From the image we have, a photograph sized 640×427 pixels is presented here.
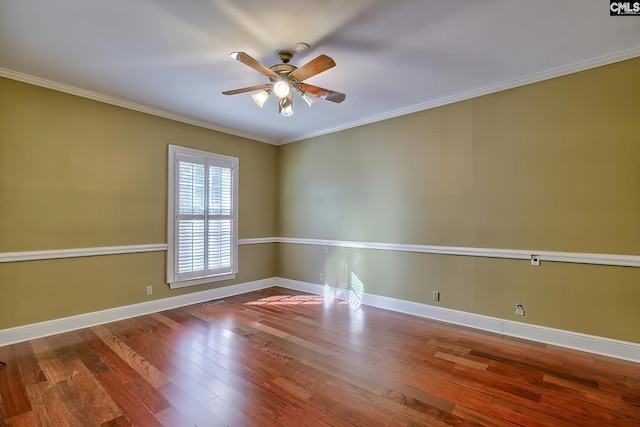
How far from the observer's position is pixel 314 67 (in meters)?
2.44

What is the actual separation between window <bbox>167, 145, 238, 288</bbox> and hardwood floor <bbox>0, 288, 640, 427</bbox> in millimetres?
1082

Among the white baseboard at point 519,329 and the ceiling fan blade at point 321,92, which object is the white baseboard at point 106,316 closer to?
the white baseboard at point 519,329

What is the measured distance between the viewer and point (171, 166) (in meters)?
4.33

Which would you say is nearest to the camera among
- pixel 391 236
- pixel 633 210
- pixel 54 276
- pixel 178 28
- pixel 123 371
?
pixel 178 28

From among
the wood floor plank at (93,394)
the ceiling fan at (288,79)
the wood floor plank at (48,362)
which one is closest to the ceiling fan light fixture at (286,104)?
the ceiling fan at (288,79)

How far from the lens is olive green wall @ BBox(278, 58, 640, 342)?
111 inches

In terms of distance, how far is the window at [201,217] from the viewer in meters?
4.36

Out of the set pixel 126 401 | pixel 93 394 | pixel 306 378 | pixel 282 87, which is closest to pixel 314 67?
pixel 282 87

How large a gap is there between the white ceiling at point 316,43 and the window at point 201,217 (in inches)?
43.8

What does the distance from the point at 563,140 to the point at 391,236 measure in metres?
2.19

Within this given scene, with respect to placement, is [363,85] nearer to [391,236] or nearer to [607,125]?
[391,236]

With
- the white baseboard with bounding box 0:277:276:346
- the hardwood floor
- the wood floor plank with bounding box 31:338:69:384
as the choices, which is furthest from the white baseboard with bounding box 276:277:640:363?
the wood floor plank with bounding box 31:338:69:384

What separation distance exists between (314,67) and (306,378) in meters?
2.54

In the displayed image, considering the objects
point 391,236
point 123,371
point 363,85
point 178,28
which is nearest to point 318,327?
point 391,236
